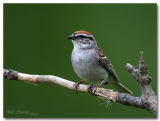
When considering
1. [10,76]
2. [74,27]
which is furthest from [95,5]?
[10,76]

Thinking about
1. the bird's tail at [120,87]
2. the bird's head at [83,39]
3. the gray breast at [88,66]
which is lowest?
the bird's tail at [120,87]

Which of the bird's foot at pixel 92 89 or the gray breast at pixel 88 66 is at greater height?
the gray breast at pixel 88 66

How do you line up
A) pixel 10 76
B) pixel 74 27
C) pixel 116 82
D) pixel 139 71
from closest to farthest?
pixel 139 71
pixel 10 76
pixel 116 82
pixel 74 27

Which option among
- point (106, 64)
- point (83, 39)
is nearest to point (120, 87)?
point (106, 64)

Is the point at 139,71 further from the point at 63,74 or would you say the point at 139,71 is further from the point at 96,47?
the point at 63,74

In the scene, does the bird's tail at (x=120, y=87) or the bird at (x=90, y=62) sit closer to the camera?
the bird at (x=90, y=62)

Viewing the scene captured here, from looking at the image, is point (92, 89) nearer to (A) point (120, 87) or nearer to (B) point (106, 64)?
(B) point (106, 64)

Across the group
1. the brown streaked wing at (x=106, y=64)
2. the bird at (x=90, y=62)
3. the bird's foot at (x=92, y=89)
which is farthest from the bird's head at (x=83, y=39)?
the bird's foot at (x=92, y=89)

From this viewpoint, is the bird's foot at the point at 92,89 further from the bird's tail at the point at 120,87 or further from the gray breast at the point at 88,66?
the bird's tail at the point at 120,87
